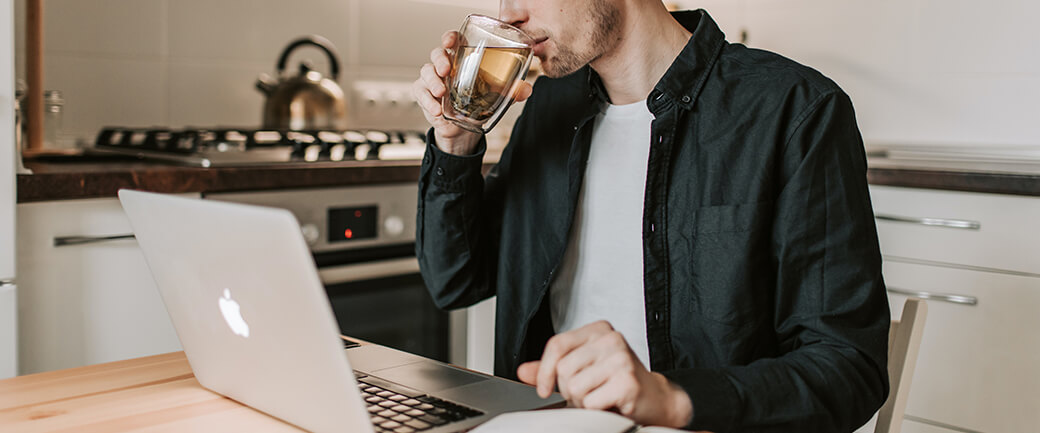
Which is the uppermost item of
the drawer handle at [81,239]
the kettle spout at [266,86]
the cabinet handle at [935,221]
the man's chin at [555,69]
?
the man's chin at [555,69]

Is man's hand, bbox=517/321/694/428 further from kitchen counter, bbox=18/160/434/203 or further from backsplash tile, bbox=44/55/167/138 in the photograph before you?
backsplash tile, bbox=44/55/167/138

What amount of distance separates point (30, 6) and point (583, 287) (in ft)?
4.45

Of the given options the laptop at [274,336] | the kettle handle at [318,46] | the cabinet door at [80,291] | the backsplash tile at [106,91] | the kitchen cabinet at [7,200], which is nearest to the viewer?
the laptop at [274,336]

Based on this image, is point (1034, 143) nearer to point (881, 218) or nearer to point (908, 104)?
point (908, 104)

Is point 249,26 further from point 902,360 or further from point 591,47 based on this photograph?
point 902,360

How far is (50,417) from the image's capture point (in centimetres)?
79

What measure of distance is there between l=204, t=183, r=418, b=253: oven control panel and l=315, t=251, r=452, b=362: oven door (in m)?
0.05

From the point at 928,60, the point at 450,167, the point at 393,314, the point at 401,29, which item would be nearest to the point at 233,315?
the point at 450,167

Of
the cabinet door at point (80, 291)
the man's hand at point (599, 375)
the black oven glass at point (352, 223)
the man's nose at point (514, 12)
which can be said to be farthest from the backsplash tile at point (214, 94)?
the man's hand at point (599, 375)

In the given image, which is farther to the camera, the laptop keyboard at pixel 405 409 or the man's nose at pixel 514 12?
the man's nose at pixel 514 12

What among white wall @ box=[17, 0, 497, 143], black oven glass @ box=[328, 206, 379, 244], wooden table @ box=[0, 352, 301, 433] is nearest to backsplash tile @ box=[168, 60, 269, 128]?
white wall @ box=[17, 0, 497, 143]

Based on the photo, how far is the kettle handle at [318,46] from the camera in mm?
2451

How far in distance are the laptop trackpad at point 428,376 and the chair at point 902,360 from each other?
428mm

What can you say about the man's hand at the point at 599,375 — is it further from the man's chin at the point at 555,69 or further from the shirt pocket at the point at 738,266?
the man's chin at the point at 555,69
